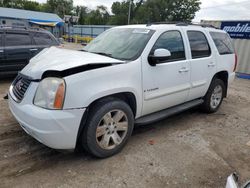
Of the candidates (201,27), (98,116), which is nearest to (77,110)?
(98,116)

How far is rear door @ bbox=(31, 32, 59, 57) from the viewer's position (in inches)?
302

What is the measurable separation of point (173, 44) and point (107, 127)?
1910 millimetres

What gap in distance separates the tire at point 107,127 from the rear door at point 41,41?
522 cm

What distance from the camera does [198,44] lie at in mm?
4785

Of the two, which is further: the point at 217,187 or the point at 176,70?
the point at 176,70

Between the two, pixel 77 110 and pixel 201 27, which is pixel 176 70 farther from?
pixel 77 110

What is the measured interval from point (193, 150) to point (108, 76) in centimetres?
182

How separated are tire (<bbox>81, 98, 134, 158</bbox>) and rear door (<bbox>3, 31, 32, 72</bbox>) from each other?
5.05m

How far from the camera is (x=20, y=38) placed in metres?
7.46

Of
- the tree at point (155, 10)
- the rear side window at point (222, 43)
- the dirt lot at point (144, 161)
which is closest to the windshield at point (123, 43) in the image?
the dirt lot at point (144, 161)

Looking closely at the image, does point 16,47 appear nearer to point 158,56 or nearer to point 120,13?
point 158,56

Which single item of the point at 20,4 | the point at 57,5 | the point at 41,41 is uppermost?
the point at 57,5

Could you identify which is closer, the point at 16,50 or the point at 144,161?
the point at 144,161

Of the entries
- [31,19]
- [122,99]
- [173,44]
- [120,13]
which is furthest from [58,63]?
[120,13]
